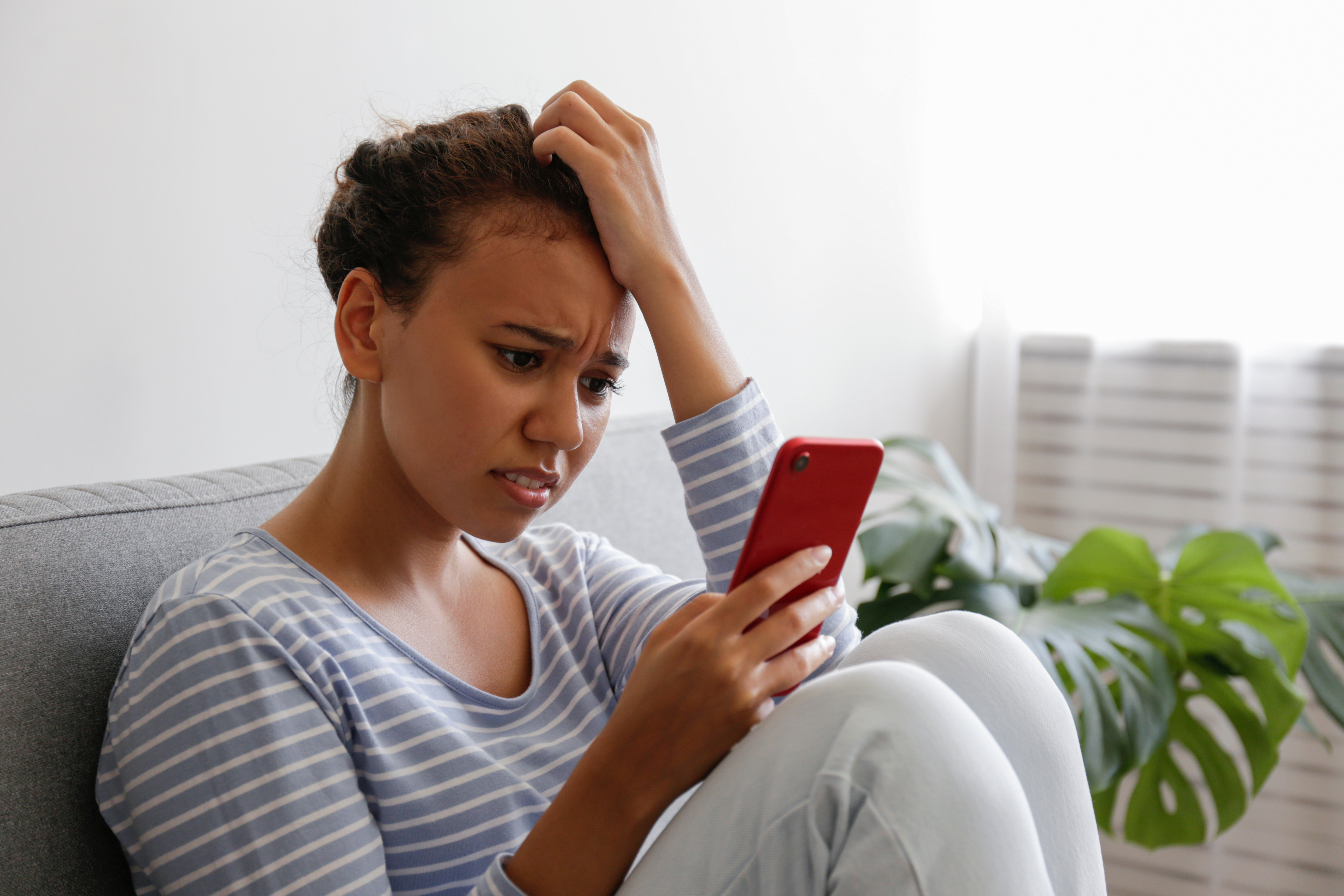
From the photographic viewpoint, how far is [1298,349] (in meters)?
1.97

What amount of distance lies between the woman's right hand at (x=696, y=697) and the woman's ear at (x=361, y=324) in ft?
1.02

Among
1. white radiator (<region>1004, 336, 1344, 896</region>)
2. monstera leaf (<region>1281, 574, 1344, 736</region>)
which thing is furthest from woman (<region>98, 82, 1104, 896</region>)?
white radiator (<region>1004, 336, 1344, 896</region>)

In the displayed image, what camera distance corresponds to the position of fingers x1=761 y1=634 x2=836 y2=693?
2.23 ft

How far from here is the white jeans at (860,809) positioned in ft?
1.87

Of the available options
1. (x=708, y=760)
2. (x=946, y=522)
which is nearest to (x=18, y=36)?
(x=708, y=760)

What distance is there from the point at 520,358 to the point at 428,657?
0.80 feet

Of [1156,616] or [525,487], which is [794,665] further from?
[1156,616]

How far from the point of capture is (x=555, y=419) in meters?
0.78

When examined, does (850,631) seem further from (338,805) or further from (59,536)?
(59,536)

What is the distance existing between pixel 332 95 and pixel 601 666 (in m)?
0.68

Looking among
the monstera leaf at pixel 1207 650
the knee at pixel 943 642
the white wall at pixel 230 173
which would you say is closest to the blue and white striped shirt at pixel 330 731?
the knee at pixel 943 642

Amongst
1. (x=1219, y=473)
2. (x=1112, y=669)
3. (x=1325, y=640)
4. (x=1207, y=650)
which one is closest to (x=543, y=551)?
(x=1112, y=669)

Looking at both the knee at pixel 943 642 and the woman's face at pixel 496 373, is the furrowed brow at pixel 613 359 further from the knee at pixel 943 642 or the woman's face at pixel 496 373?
the knee at pixel 943 642

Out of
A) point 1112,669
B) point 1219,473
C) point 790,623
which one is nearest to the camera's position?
point 790,623
